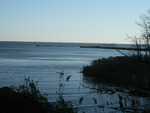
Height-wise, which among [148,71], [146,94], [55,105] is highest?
[148,71]

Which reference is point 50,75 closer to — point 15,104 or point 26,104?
point 26,104

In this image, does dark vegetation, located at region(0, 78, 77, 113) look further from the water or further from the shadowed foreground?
the water

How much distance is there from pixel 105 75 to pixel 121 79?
3138 millimetres

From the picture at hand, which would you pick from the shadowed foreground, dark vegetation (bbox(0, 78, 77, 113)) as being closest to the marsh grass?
dark vegetation (bbox(0, 78, 77, 113))

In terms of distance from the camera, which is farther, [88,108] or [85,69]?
[85,69]

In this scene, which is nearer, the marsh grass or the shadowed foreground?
the shadowed foreground

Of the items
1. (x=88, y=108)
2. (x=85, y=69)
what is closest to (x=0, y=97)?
(x=88, y=108)

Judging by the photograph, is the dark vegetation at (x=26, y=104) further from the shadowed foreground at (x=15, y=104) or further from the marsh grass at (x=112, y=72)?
the marsh grass at (x=112, y=72)

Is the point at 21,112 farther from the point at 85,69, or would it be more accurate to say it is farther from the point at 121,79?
the point at 85,69

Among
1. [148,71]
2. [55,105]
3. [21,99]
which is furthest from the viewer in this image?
[55,105]

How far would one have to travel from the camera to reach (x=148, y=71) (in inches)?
257

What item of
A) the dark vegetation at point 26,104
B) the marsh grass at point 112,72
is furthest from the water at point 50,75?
the marsh grass at point 112,72

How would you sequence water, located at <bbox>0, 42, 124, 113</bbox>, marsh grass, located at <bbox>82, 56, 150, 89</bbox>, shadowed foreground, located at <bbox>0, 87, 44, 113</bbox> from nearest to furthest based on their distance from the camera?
shadowed foreground, located at <bbox>0, 87, 44, 113</bbox>
water, located at <bbox>0, 42, 124, 113</bbox>
marsh grass, located at <bbox>82, 56, 150, 89</bbox>

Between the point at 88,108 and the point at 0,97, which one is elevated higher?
the point at 0,97
